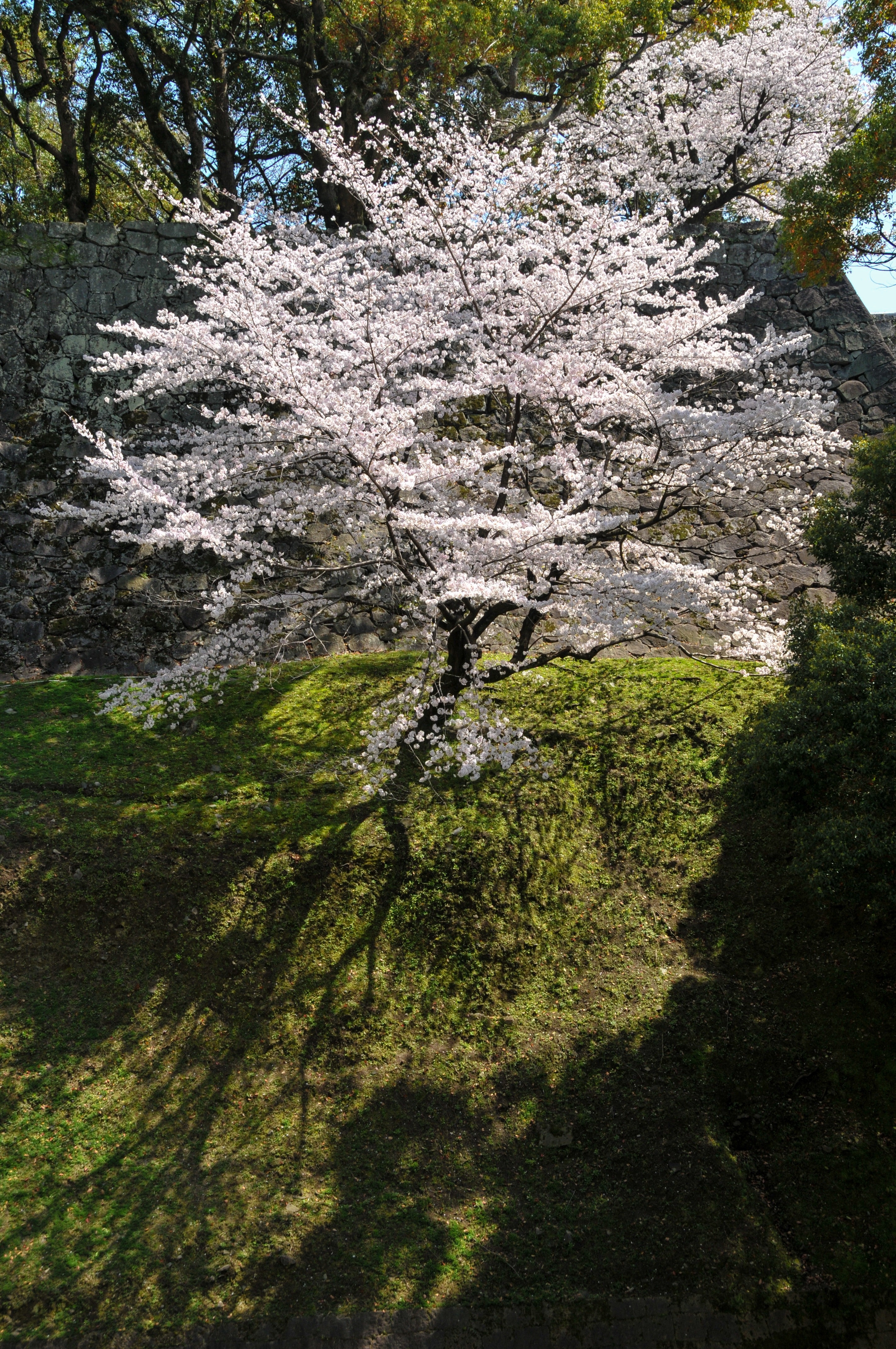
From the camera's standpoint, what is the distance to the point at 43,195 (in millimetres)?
14492

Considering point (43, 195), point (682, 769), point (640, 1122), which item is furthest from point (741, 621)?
point (43, 195)

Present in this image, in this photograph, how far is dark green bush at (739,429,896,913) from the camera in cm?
457

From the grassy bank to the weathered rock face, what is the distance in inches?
71.6

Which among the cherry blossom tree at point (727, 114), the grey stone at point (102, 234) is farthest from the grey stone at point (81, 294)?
the cherry blossom tree at point (727, 114)

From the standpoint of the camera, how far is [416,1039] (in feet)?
17.9

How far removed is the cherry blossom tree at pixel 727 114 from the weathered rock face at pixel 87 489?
2.59 m

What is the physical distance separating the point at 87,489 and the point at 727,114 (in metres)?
10.4

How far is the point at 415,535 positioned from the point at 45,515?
5064 millimetres

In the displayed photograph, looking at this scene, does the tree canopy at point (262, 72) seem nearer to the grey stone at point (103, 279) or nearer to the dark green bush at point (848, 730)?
the grey stone at point (103, 279)

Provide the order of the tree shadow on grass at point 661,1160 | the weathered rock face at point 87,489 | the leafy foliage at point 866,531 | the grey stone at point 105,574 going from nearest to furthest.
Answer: the tree shadow on grass at point 661,1160
the leafy foliage at point 866,531
the weathered rock face at point 87,489
the grey stone at point 105,574

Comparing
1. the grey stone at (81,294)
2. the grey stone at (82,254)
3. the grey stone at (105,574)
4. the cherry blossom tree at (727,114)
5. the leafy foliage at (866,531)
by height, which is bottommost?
the leafy foliage at (866,531)

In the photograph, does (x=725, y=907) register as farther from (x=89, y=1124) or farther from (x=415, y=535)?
(x=89, y=1124)

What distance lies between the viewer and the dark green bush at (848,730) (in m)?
4.57

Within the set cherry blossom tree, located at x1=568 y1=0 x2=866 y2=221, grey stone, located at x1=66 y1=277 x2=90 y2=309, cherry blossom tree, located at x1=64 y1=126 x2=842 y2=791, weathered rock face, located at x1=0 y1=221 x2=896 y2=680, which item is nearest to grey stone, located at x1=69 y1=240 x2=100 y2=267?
weathered rock face, located at x1=0 y1=221 x2=896 y2=680
